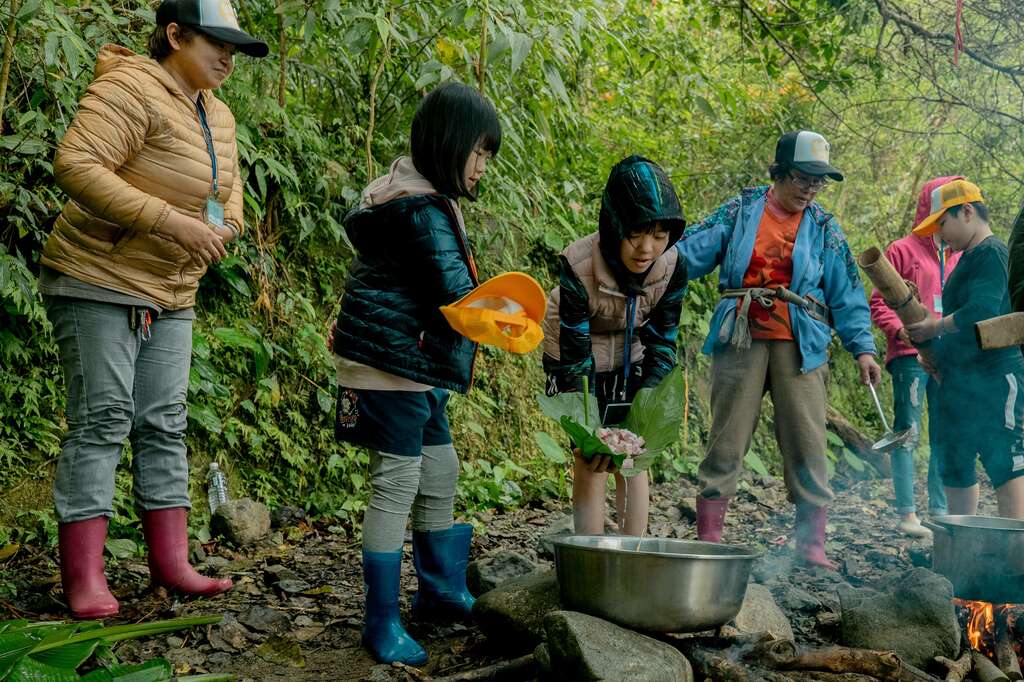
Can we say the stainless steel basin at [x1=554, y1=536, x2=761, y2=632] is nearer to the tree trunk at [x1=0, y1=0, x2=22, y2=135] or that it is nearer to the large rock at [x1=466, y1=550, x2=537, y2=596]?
the large rock at [x1=466, y1=550, x2=537, y2=596]

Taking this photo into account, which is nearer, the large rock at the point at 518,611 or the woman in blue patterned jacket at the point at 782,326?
the large rock at the point at 518,611

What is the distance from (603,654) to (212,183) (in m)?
2.26

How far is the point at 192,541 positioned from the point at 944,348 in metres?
4.08

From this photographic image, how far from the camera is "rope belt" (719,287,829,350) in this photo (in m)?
4.30

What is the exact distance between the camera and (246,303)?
17.0 ft

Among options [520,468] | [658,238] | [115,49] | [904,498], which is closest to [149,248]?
[115,49]

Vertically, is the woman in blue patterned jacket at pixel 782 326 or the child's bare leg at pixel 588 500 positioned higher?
the woman in blue patterned jacket at pixel 782 326

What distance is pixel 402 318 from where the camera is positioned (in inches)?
120

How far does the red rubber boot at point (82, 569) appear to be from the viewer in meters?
3.18

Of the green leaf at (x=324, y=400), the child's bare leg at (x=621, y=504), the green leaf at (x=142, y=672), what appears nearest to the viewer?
the green leaf at (x=142, y=672)

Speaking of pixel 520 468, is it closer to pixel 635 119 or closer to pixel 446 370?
pixel 446 370

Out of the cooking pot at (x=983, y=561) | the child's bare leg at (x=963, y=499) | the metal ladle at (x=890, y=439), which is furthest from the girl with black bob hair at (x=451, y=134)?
the child's bare leg at (x=963, y=499)

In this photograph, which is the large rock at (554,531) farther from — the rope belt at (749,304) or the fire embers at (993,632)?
the fire embers at (993,632)

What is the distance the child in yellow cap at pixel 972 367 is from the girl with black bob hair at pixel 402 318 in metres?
2.92
